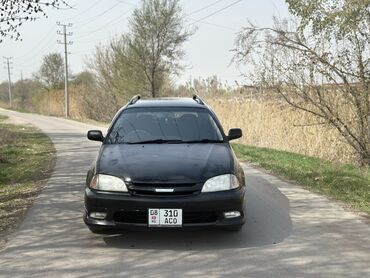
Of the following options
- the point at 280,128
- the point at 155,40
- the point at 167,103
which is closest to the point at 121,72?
the point at 155,40

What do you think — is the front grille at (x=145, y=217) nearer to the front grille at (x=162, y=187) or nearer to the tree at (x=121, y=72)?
the front grille at (x=162, y=187)

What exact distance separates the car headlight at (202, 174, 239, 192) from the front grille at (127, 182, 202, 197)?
9cm

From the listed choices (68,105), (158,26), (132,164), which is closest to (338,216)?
(132,164)

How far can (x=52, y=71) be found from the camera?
217ft

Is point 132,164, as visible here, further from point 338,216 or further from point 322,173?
point 322,173

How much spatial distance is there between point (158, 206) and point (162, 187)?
0.19 metres

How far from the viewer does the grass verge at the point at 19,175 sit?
6.63m

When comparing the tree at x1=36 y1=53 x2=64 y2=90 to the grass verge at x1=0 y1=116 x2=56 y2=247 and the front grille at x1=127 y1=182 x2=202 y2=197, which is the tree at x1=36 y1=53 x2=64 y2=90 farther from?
the front grille at x1=127 y1=182 x2=202 y2=197

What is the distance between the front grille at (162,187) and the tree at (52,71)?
203 ft

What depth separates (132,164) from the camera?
208 inches

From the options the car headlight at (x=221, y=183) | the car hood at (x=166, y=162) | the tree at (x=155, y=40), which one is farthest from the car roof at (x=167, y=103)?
the tree at (x=155, y=40)

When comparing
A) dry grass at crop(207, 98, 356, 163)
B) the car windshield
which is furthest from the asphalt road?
dry grass at crop(207, 98, 356, 163)

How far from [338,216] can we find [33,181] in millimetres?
5438

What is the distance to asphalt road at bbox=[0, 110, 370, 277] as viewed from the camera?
455cm
